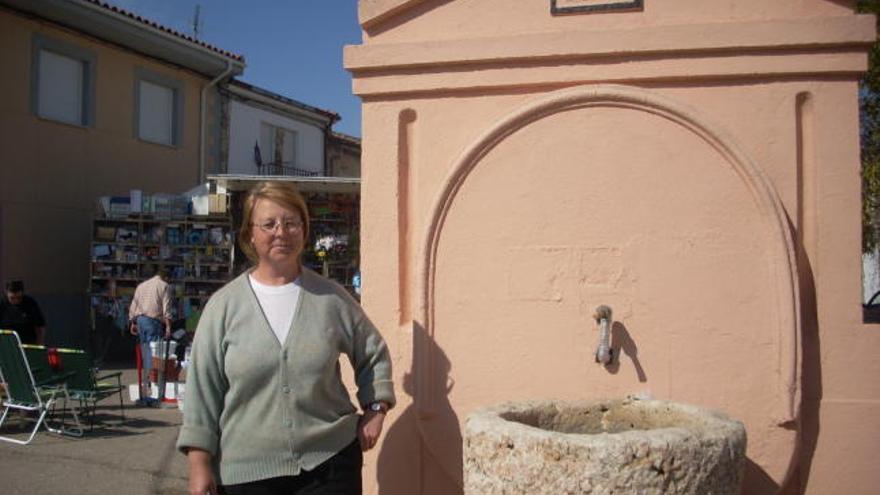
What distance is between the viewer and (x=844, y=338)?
11.2 ft

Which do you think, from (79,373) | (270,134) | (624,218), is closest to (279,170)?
(270,134)

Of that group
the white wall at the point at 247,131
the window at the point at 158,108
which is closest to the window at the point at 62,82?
the window at the point at 158,108

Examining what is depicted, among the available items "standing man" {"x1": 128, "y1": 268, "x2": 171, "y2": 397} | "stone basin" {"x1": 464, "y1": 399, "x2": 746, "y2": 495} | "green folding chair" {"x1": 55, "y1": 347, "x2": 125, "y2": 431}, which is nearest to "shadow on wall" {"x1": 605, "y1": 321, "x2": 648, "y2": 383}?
"stone basin" {"x1": 464, "y1": 399, "x2": 746, "y2": 495}

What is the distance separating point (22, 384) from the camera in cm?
716

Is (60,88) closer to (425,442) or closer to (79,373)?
(79,373)

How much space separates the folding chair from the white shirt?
526 cm

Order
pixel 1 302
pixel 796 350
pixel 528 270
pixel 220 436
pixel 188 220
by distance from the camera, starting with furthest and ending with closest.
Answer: pixel 188 220 < pixel 1 302 < pixel 528 270 < pixel 796 350 < pixel 220 436

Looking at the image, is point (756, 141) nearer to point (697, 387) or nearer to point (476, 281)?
point (697, 387)

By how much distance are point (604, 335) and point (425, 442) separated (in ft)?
3.29

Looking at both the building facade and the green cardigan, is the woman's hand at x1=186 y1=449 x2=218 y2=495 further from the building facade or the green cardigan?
the building facade

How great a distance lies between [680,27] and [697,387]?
5.43 feet

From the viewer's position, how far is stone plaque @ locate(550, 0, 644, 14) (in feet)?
11.8

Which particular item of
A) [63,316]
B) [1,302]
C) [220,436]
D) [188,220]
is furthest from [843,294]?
[63,316]

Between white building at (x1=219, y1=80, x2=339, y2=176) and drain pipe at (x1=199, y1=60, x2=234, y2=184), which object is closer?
drain pipe at (x1=199, y1=60, x2=234, y2=184)
